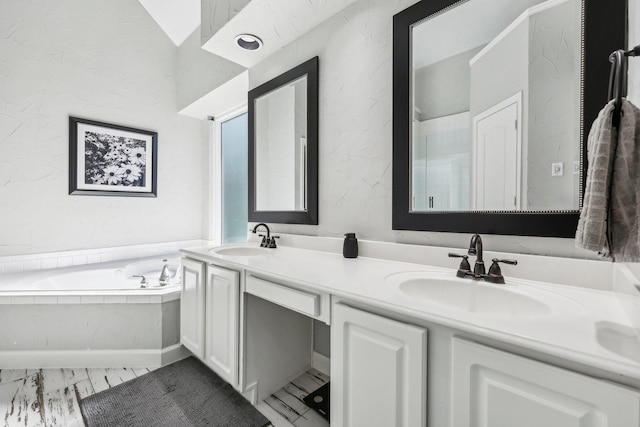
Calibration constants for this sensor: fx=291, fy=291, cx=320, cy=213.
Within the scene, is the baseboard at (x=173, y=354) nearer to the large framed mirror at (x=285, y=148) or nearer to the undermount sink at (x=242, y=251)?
the undermount sink at (x=242, y=251)

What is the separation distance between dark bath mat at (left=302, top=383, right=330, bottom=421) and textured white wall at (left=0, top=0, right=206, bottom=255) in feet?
7.72

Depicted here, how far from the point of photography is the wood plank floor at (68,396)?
1.48 metres

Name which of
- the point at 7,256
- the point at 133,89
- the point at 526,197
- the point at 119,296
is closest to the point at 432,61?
the point at 526,197

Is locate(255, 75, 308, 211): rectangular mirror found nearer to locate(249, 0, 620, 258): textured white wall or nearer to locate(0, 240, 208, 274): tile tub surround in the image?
locate(249, 0, 620, 258): textured white wall

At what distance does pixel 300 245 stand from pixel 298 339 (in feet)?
1.93

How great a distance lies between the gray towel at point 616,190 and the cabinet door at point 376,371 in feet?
1.48

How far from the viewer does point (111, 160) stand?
277cm

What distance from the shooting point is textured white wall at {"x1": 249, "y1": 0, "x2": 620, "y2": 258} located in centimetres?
152

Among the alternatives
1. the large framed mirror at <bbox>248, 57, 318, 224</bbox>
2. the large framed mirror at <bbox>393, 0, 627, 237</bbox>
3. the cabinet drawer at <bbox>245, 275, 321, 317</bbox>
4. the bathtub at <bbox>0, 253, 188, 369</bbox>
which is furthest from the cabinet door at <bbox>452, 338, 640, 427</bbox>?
the bathtub at <bbox>0, 253, 188, 369</bbox>

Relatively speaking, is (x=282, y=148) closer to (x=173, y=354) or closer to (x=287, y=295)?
(x=287, y=295)

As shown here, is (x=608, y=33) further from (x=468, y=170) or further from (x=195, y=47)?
(x=195, y=47)

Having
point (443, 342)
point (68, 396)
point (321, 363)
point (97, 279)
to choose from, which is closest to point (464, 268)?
point (443, 342)

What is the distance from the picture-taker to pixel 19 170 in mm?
2328

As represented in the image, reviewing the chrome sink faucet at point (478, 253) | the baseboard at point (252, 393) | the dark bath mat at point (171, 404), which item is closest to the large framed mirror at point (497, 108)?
the chrome sink faucet at point (478, 253)
